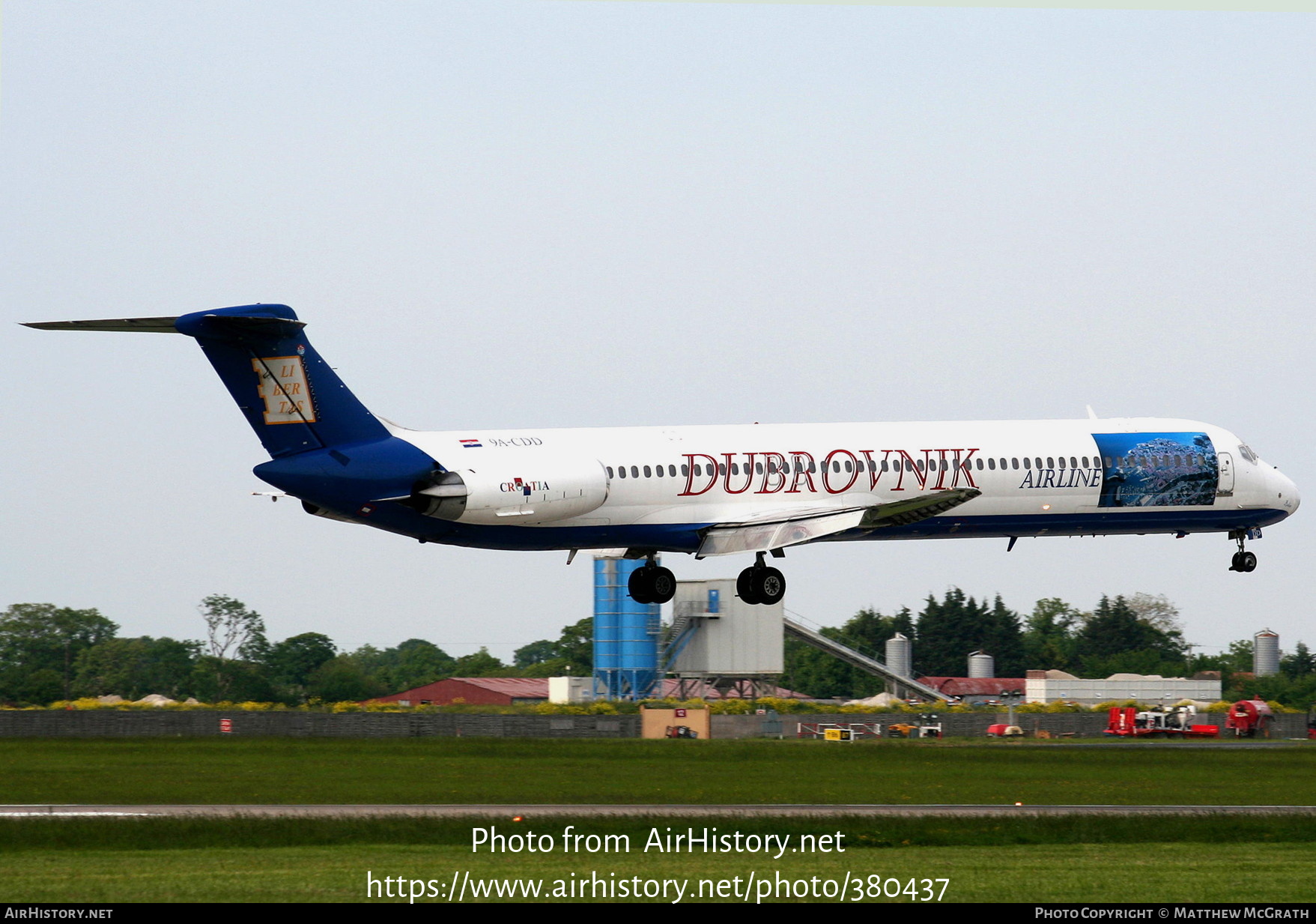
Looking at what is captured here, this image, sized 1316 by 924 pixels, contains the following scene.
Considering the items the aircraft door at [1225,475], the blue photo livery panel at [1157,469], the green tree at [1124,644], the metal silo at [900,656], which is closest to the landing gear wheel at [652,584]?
the blue photo livery panel at [1157,469]

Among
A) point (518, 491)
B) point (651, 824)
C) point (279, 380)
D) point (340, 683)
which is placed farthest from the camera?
point (340, 683)

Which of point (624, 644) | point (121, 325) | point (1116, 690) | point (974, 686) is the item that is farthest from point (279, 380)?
point (974, 686)

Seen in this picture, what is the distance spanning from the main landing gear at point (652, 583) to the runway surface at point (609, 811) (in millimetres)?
9354

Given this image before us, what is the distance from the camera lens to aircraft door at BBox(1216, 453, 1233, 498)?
47.5 metres

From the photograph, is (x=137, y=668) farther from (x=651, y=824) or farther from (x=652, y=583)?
(x=651, y=824)

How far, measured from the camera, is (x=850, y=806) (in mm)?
36688

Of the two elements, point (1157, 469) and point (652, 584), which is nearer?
point (652, 584)

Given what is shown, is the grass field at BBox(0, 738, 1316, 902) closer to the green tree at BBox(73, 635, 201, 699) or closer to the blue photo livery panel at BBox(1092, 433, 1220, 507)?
the blue photo livery panel at BBox(1092, 433, 1220, 507)

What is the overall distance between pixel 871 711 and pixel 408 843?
48.3 m

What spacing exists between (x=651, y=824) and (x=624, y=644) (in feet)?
168

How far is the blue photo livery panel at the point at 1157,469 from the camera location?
46.1m

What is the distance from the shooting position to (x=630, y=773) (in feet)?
145
